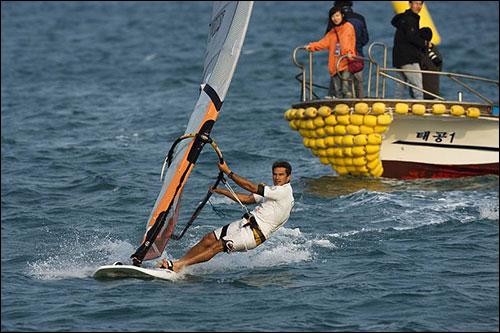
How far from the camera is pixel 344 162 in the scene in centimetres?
1662

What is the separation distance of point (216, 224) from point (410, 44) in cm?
430

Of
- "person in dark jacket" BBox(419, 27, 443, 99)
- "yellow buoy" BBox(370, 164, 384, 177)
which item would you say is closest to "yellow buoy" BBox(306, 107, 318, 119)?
"yellow buoy" BBox(370, 164, 384, 177)

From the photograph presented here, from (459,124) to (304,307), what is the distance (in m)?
6.95

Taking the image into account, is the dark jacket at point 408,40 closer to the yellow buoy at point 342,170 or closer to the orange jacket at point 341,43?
the orange jacket at point 341,43

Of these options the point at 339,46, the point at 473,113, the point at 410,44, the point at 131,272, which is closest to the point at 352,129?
the point at 339,46

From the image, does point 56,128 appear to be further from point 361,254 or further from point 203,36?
point 203,36

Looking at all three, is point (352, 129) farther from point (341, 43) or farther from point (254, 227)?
point (254, 227)

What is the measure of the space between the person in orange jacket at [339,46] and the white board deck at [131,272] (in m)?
5.75

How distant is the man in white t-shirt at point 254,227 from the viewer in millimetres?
11734

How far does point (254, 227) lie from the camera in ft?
38.8

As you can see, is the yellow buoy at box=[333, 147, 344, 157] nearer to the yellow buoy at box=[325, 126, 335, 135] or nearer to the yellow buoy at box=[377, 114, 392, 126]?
the yellow buoy at box=[325, 126, 335, 135]

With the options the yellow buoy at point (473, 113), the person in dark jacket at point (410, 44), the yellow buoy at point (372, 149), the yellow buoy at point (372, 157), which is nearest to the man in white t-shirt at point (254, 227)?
the yellow buoy at point (372, 149)

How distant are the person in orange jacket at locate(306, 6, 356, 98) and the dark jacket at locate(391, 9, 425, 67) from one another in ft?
2.59

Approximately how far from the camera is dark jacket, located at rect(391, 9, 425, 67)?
16641mm
